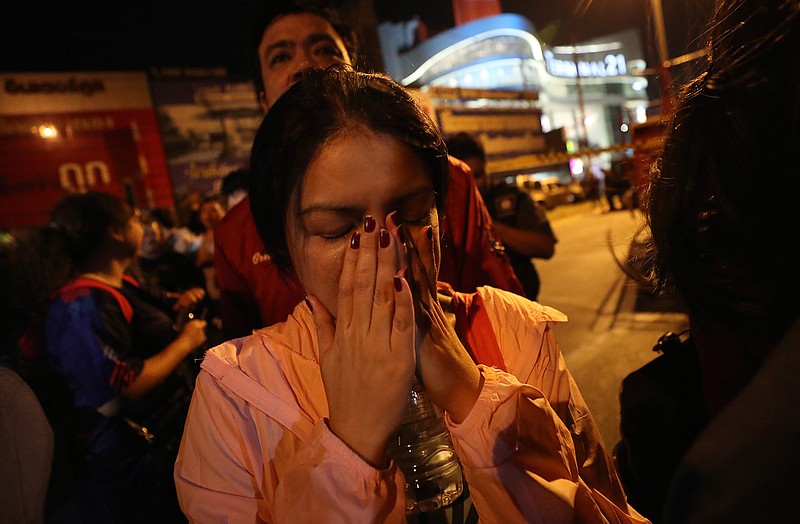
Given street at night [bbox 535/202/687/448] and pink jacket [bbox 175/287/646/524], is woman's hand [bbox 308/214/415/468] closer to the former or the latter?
pink jacket [bbox 175/287/646/524]

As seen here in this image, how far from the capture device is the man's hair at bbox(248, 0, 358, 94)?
1969 millimetres

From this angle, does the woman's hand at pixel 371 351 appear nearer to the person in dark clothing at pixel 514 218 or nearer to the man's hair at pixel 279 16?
the man's hair at pixel 279 16

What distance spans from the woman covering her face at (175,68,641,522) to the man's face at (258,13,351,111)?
730 mm

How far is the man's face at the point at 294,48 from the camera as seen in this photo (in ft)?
6.03

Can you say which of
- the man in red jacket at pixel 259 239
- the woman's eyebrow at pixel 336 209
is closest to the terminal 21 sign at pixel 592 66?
the man in red jacket at pixel 259 239

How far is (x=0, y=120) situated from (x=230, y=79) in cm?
825

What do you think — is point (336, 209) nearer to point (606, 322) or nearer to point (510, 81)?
point (606, 322)

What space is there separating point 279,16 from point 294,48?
0.65 feet

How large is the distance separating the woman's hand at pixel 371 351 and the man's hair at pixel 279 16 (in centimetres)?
130

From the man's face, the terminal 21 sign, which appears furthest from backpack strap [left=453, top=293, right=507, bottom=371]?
the terminal 21 sign

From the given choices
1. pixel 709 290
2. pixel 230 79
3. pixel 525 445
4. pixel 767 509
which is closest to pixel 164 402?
pixel 525 445

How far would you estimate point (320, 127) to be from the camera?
108 cm

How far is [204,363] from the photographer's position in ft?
3.60

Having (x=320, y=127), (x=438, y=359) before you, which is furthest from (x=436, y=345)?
(x=320, y=127)
